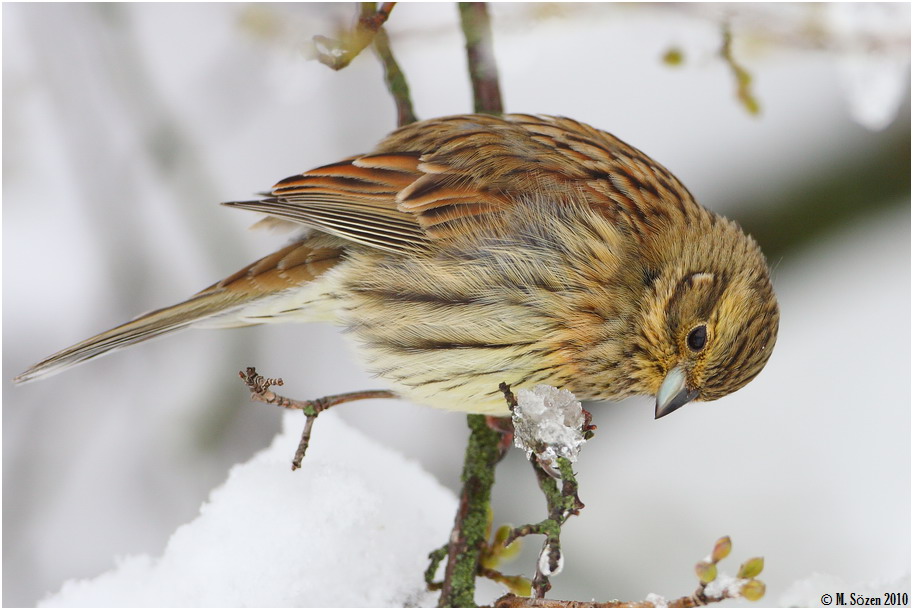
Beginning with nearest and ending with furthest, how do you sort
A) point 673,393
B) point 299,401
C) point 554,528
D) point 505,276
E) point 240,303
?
point 554,528
point 299,401
point 673,393
point 505,276
point 240,303

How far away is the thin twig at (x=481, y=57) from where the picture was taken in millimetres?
2541

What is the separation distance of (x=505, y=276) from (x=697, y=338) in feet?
1.71

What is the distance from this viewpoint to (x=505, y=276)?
2.33 m

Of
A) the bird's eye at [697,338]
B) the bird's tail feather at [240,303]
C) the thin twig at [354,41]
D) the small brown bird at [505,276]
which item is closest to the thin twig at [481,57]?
the small brown bird at [505,276]

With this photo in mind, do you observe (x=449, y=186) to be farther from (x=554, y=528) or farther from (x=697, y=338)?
(x=554, y=528)

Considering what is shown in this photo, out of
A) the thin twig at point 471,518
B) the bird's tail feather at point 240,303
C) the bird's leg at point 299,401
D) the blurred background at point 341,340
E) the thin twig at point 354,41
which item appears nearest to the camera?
the bird's leg at point 299,401

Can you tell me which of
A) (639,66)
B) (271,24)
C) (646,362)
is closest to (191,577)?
(646,362)

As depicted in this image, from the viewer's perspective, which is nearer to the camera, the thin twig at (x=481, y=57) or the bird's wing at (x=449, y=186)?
the bird's wing at (x=449, y=186)

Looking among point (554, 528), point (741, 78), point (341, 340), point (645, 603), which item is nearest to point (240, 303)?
point (341, 340)

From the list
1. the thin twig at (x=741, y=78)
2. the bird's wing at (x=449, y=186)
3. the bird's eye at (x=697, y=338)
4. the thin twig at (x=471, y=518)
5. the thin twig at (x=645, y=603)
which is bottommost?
the thin twig at (x=645, y=603)

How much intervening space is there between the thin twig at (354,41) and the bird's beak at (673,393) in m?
1.19

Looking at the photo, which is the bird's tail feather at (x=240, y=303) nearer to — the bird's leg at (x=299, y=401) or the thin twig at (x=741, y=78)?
the bird's leg at (x=299, y=401)

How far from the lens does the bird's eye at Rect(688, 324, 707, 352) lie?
2.24 m

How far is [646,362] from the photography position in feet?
7.52
